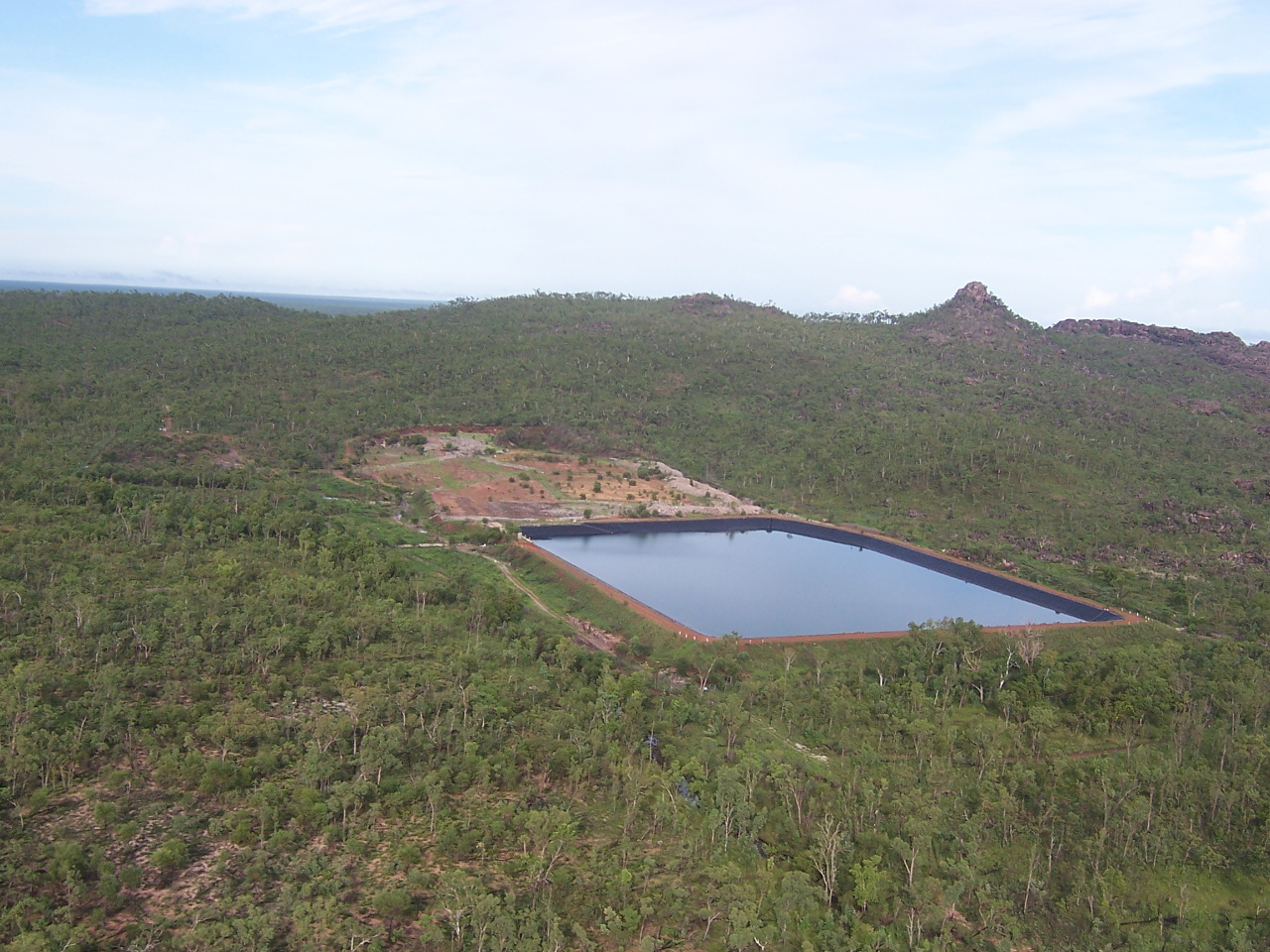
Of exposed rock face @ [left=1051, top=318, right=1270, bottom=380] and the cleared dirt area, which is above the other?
exposed rock face @ [left=1051, top=318, right=1270, bottom=380]

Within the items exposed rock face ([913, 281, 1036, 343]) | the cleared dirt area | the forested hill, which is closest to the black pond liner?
the cleared dirt area

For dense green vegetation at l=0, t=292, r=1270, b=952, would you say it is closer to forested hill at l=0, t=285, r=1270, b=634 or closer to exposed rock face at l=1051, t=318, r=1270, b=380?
forested hill at l=0, t=285, r=1270, b=634

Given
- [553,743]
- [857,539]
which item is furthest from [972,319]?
[553,743]

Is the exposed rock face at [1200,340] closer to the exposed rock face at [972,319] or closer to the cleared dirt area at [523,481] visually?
the exposed rock face at [972,319]

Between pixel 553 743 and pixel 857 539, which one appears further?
pixel 857 539

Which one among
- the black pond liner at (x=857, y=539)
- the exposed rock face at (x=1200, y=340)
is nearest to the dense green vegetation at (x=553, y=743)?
the black pond liner at (x=857, y=539)

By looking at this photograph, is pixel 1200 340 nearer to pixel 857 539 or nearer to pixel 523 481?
pixel 857 539
